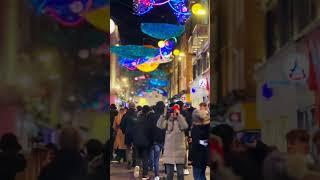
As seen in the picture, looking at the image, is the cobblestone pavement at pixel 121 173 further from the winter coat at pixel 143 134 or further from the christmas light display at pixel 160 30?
the christmas light display at pixel 160 30

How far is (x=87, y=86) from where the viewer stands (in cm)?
219

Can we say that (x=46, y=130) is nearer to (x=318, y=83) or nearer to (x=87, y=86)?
(x=87, y=86)

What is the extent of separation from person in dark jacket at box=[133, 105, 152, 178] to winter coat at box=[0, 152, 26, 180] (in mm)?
7097

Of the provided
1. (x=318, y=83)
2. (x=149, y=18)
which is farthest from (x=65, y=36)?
(x=149, y=18)

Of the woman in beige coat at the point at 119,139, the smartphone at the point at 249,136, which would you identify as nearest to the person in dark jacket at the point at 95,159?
the smartphone at the point at 249,136

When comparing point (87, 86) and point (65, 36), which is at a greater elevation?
point (65, 36)

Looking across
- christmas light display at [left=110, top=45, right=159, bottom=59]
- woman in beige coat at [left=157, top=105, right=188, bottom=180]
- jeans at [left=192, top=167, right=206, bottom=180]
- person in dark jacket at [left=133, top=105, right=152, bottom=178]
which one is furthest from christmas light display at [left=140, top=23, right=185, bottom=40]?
jeans at [left=192, top=167, right=206, bottom=180]

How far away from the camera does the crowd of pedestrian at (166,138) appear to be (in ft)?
22.5

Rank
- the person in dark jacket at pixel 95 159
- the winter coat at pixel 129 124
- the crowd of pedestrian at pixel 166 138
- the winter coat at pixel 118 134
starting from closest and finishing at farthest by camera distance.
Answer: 1. the person in dark jacket at pixel 95 159
2. the crowd of pedestrian at pixel 166 138
3. the winter coat at pixel 129 124
4. the winter coat at pixel 118 134

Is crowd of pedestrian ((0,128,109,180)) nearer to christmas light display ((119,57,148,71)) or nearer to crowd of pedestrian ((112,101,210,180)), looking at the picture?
crowd of pedestrian ((112,101,210,180))

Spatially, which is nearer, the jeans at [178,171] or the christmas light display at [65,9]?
the christmas light display at [65,9]

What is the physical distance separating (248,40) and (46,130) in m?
1.02

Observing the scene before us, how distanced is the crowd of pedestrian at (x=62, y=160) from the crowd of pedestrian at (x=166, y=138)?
3604 mm

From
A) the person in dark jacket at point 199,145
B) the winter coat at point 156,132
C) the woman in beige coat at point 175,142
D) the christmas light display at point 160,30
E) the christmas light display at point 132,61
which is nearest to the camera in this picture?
the person in dark jacket at point 199,145
